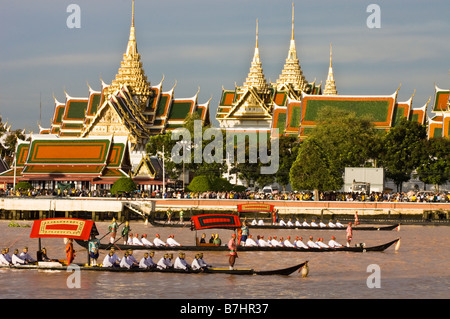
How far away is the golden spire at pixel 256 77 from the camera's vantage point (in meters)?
141

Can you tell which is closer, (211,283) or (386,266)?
(211,283)

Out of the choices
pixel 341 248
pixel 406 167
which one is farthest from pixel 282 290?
pixel 406 167

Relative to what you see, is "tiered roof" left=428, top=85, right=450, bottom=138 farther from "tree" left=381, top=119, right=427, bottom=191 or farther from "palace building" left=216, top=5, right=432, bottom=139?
"tree" left=381, top=119, right=427, bottom=191

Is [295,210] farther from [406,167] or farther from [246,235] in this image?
[246,235]

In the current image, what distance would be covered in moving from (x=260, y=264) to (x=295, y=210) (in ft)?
99.1

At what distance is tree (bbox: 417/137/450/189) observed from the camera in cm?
8400

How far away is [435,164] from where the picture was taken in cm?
8462

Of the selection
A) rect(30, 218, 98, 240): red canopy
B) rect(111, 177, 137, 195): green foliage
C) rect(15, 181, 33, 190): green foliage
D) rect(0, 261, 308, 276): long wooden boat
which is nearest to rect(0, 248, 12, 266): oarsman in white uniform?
rect(0, 261, 308, 276): long wooden boat

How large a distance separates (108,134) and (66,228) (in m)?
73.9

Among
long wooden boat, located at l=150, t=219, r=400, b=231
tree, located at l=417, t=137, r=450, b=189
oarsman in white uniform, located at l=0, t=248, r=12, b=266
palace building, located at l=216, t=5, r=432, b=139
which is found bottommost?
long wooden boat, located at l=150, t=219, r=400, b=231

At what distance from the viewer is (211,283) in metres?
40.1

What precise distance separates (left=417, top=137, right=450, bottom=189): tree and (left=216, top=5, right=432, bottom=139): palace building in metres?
20.3
